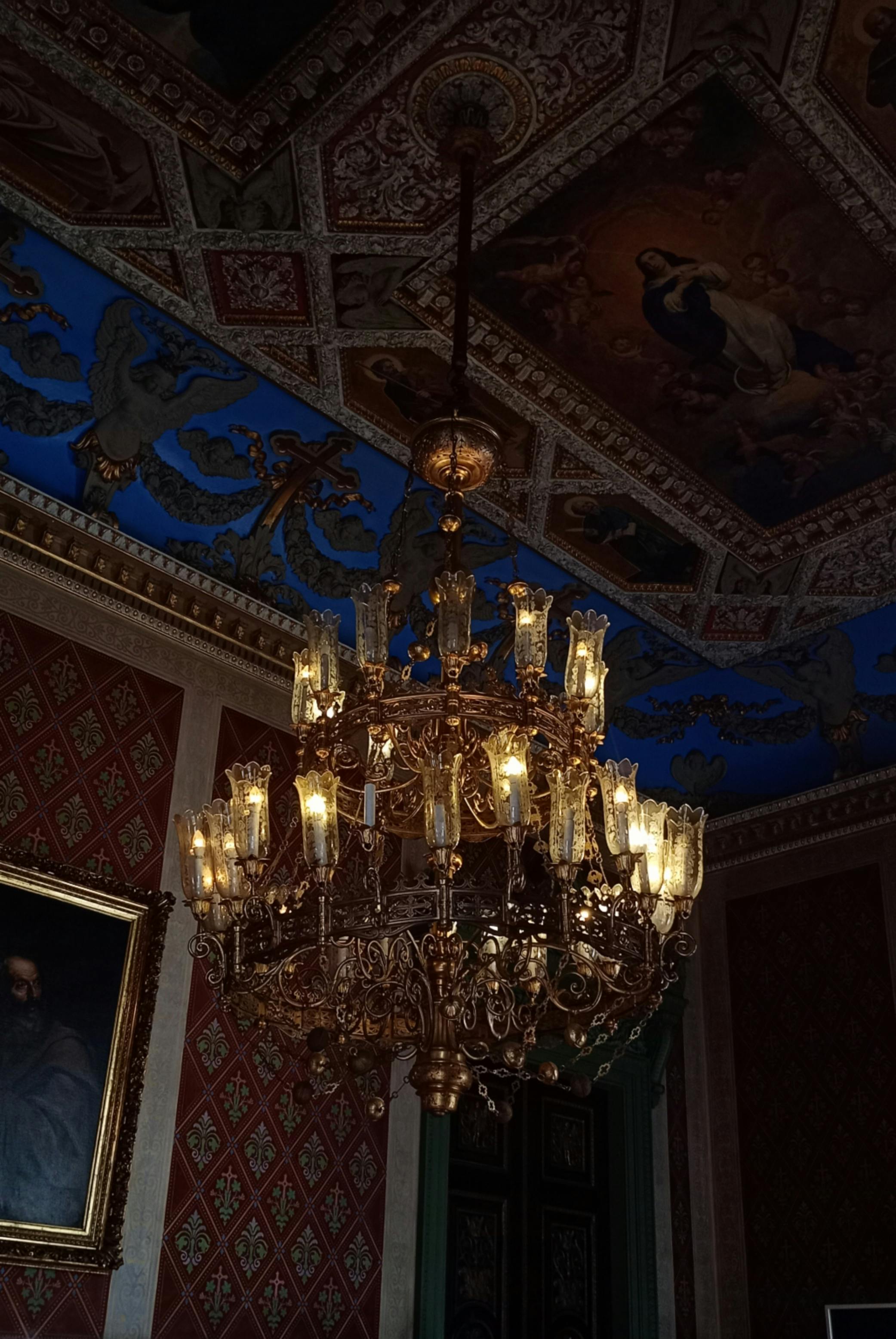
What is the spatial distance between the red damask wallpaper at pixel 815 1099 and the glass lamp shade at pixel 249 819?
5932 mm

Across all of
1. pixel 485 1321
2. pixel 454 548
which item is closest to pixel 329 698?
pixel 454 548

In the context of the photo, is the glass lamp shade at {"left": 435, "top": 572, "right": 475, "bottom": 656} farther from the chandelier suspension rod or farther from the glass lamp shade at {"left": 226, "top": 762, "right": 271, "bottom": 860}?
the chandelier suspension rod

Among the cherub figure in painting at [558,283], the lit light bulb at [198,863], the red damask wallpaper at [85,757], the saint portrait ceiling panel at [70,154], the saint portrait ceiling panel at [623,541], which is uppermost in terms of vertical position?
the saint portrait ceiling panel at [623,541]

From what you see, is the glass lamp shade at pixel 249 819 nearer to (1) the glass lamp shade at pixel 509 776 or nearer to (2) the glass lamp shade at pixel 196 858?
(2) the glass lamp shade at pixel 196 858

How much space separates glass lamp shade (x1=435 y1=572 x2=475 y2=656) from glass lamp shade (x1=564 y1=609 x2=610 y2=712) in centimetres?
41

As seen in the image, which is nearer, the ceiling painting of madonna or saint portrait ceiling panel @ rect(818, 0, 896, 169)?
saint portrait ceiling panel @ rect(818, 0, 896, 169)

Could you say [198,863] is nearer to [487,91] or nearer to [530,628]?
[530,628]

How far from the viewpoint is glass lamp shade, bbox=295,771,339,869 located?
12.3 ft

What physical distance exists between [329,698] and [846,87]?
304 cm

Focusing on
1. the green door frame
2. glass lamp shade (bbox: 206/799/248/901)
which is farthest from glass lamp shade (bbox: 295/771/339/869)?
the green door frame

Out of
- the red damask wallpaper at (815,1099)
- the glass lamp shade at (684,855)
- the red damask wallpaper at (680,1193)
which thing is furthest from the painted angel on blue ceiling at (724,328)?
the red damask wallpaper at (680,1193)

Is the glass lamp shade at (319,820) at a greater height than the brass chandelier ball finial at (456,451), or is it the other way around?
the brass chandelier ball finial at (456,451)

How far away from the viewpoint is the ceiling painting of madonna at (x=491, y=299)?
4570 mm

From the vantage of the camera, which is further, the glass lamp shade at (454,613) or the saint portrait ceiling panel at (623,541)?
the saint portrait ceiling panel at (623,541)
